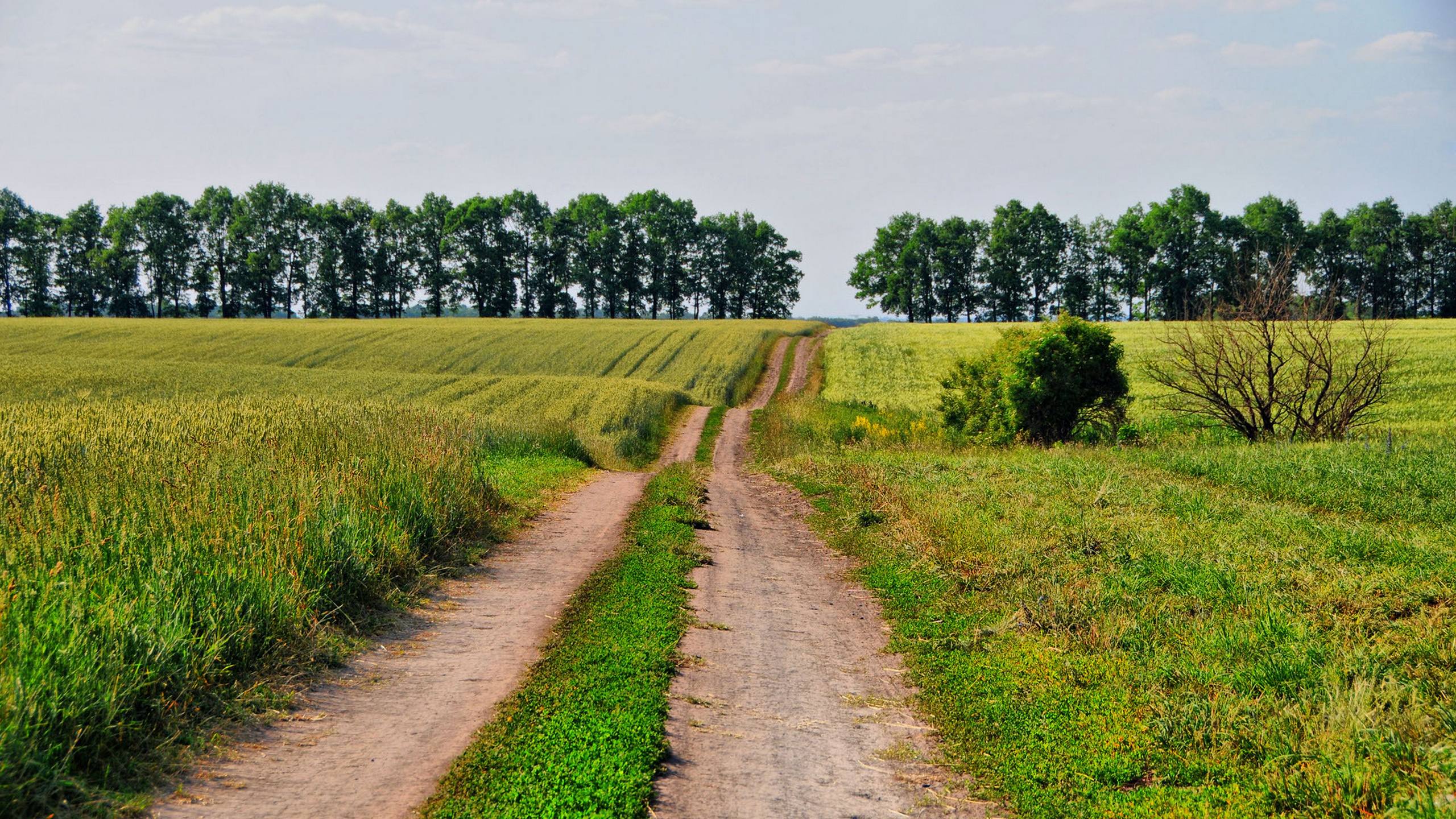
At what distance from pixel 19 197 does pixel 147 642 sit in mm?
116418

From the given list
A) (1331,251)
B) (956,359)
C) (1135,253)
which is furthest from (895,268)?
Result: (956,359)

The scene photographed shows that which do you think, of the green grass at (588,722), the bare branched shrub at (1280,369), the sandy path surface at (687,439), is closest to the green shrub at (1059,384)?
the bare branched shrub at (1280,369)

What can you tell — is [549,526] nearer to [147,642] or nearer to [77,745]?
[147,642]

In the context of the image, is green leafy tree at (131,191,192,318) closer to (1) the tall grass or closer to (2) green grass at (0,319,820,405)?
(2) green grass at (0,319,820,405)

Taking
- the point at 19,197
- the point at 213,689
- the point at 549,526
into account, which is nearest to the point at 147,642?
the point at 213,689

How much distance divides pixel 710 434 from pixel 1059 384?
13.6 m

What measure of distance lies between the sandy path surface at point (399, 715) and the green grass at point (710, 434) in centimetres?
1724

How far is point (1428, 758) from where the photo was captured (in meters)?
4.68

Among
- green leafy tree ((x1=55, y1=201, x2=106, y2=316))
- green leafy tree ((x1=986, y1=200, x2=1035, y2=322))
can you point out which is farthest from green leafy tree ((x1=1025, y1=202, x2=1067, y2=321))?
green leafy tree ((x1=55, y1=201, x2=106, y2=316))

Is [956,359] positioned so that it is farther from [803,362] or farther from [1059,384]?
[803,362]

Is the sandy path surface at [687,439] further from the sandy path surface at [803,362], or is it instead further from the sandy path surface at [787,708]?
the sandy path surface at [787,708]

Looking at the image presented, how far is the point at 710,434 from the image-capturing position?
108 ft

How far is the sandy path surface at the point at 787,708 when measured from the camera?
4.94 metres

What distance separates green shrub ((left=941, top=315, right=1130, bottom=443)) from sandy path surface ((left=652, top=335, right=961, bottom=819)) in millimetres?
16484
